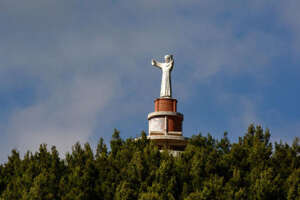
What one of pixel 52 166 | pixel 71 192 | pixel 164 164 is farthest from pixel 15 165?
pixel 164 164

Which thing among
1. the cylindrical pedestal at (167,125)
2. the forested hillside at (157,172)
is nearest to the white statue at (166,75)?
the cylindrical pedestal at (167,125)

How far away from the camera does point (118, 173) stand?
30.7m

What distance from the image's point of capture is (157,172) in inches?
1161

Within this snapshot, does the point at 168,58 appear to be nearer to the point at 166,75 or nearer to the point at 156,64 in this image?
the point at 156,64

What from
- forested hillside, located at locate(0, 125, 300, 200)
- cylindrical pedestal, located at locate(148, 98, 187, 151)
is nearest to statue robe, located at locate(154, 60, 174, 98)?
cylindrical pedestal, located at locate(148, 98, 187, 151)

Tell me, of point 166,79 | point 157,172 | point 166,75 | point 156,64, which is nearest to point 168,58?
point 156,64

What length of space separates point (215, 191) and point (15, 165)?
1121 cm

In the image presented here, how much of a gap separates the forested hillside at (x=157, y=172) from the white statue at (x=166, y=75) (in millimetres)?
6621

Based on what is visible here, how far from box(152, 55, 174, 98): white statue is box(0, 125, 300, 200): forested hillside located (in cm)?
662

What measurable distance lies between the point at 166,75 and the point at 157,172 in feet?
37.8

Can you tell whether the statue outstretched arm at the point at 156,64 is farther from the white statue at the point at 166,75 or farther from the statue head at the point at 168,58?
the statue head at the point at 168,58

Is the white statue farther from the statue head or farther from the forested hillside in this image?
the forested hillside

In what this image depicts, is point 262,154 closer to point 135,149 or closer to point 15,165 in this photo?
point 135,149

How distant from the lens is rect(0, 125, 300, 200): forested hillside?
94.1 feet
